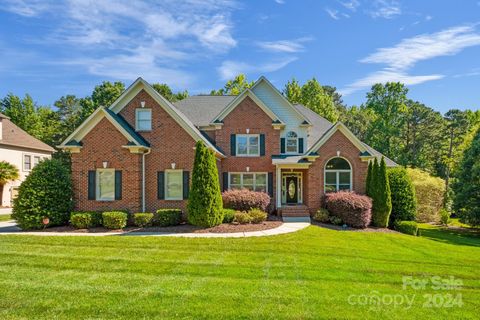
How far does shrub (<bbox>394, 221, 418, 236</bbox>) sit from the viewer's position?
16344 millimetres

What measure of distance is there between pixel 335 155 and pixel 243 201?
6595 millimetres

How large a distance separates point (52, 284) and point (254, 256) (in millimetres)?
5692

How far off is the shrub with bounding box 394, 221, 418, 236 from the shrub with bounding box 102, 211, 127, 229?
15.2m

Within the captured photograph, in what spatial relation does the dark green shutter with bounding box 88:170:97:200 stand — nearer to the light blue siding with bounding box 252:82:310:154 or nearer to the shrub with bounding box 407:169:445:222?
the light blue siding with bounding box 252:82:310:154

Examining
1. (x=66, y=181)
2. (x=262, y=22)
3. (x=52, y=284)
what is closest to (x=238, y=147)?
(x=262, y=22)

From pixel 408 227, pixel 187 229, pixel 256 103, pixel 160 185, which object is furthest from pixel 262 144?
pixel 408 227

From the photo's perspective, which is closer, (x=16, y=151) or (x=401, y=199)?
(x=401, y=199)

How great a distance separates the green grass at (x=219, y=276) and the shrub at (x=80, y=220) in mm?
2202

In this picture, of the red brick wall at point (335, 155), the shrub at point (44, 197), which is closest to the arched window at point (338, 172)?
the red brick wall at point (335, 155)

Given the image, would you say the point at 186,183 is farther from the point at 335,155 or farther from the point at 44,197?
the point at 335,155

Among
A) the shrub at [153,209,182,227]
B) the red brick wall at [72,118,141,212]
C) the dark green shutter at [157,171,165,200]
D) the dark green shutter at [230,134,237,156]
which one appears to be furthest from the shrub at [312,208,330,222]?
the red brick wall at [72,118,141,212]

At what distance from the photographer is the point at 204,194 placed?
14133 mm

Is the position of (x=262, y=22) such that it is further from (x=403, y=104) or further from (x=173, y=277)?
(x=403, y=104)

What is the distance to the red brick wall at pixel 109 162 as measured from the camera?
15.5 metres
